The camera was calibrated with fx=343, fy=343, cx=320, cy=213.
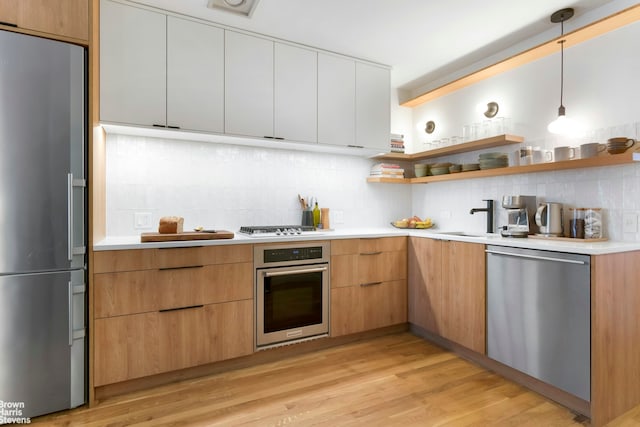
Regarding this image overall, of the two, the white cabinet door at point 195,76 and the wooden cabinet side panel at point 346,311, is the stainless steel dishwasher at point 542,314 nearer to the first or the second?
the wooden cabinet side panel at point 346,311

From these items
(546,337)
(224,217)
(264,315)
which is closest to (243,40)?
(224,217)

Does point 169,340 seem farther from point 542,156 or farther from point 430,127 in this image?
point 430,127

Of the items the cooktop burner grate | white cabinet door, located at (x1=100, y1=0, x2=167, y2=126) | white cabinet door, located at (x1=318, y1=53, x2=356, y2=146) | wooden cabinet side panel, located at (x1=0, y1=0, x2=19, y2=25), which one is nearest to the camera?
wooden cabinet side panel, located at (x1=0, y1=0, x2=19, y2=25)

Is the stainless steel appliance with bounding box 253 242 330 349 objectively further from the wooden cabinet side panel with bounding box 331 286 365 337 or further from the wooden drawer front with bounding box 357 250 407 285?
the wooden drawer front with bounding box 357 250 407 285

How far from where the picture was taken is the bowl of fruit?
3.46m

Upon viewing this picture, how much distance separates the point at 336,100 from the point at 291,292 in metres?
1.69

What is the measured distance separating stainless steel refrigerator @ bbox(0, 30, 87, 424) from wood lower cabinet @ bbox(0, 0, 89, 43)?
7 cm

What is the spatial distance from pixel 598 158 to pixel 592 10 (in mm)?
992

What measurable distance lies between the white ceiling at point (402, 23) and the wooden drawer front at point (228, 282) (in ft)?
5.77

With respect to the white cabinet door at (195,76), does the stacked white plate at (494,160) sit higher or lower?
lower

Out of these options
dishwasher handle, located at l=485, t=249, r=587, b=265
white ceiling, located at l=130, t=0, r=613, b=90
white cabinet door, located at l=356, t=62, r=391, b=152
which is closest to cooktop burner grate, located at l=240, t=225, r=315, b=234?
white cabinet door, located at l=356, t=62, r=391, b=152

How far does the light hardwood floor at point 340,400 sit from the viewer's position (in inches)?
71.5

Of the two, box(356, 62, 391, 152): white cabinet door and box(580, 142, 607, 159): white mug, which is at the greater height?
box(356, 62, 391, 152): white cabinet door

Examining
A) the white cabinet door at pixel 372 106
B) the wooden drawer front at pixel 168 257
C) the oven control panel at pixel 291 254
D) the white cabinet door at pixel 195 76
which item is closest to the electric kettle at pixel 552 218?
the white cabinet door at pixel 372 106
